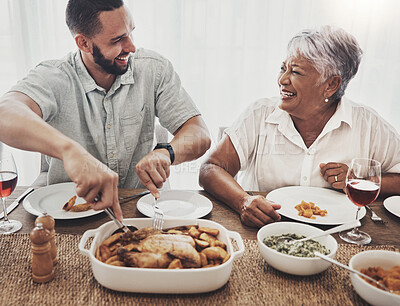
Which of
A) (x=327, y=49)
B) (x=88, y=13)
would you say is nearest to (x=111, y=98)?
(x=88, y=13)

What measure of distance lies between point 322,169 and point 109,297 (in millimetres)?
1008

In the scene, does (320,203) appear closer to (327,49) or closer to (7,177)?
(327,49)

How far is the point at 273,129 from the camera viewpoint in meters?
1.61

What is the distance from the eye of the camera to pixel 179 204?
1279 millimetres

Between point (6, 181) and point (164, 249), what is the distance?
523mm

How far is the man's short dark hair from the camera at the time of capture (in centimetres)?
143

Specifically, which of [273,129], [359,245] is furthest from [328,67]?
[359,245]

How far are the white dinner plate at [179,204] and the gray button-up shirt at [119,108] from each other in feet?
1.37

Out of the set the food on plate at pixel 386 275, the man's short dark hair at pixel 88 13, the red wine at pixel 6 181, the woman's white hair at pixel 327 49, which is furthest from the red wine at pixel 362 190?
the man's short dark hair at pixel 88 13

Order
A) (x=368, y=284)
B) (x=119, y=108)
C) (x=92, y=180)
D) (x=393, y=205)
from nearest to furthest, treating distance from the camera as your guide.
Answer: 1. (x=368, y=284)
2. (x=92, y=180)
3. (x=393, y=205)
4. (x=119, y=108)

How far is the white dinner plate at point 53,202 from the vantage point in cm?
113

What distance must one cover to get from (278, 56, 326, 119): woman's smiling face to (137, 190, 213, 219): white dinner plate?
21.7 inches

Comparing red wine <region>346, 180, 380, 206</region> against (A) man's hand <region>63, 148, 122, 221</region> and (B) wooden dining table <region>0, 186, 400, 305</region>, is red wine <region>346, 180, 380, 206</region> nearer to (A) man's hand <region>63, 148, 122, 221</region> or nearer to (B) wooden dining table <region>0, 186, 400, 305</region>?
(B) wooden dining table <region>0, 186, 400, 305</region>

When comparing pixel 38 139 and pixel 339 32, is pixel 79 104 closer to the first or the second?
pixel 38 139
